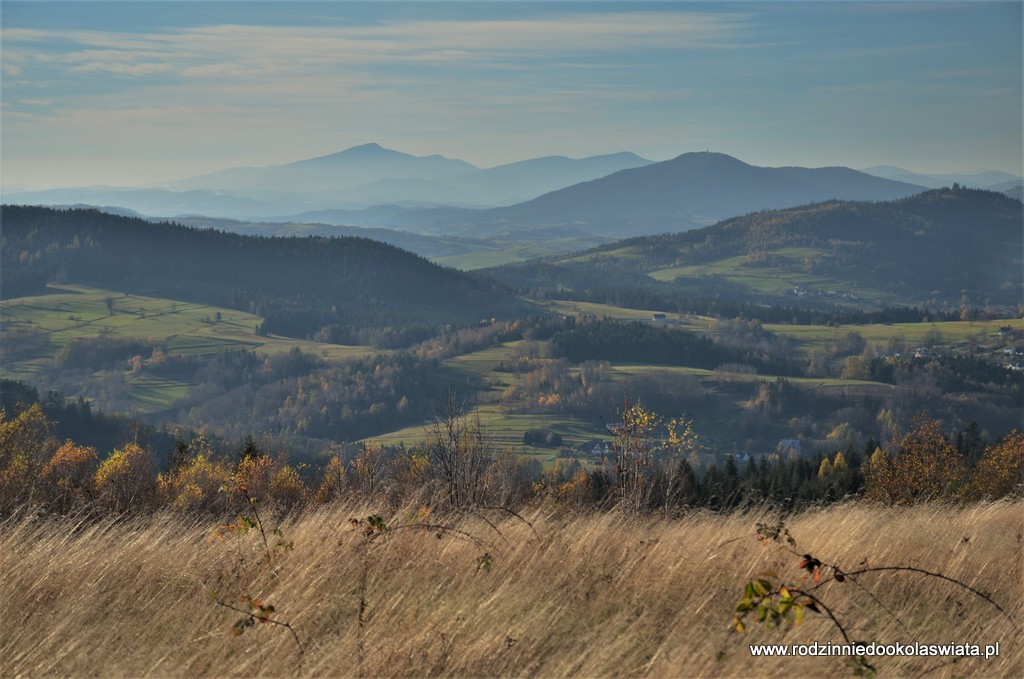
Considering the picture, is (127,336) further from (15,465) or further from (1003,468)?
(1003,468)

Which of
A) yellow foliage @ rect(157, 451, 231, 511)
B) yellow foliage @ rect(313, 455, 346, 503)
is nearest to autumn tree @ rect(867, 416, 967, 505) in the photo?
yellow foliage @ rect(313, 455, 346, 503)

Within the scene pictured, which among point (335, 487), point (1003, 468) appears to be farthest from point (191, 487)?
point (1003, 468)

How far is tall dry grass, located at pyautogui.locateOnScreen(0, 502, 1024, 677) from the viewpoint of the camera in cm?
568

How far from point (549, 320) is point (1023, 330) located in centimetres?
10190

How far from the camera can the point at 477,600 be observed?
656cm

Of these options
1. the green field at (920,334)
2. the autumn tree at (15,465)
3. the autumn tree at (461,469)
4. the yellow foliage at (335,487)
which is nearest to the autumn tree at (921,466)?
the yellow foliage at (335,487)

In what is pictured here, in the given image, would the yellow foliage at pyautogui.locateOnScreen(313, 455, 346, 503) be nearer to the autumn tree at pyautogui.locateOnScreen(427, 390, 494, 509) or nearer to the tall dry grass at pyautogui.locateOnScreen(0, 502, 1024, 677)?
the autumn tree at pyautogui.locateOnScreen(427, 390, 494, 509)

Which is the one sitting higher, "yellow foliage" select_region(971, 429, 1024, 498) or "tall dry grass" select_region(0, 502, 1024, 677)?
"tall dry grass" select_region(0, 502, 1024, 677)

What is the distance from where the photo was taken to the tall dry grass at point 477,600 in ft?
18.6

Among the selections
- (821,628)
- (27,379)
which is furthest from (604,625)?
(27,379)

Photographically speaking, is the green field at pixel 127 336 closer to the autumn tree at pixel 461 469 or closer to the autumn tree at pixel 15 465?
the autumn tree at pixel 15 465

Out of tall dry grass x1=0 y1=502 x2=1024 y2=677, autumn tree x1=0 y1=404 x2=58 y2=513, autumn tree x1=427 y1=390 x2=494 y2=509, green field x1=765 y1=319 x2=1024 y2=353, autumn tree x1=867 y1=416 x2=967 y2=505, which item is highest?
tall dry grass x1=0 y1=502 x2=1024 y2=677

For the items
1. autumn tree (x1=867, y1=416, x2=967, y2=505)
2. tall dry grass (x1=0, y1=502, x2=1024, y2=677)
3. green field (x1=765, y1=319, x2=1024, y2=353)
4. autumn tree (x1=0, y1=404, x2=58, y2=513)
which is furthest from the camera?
green field (x1=765, y1=319, x2=1024, y2=353)

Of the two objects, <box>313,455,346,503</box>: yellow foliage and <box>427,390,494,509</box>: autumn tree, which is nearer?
<box>427,390,494,509</box>: autumn tree
